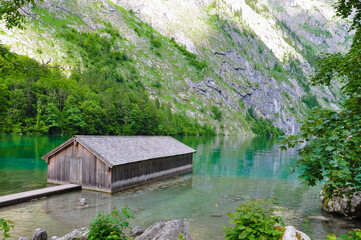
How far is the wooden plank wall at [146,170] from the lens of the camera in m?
28.7

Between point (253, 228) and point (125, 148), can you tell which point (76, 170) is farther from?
point (253, 228)

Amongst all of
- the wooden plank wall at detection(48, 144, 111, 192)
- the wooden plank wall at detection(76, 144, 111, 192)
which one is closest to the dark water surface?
the wooden plank wall at detection(76, 144, 111, 192)

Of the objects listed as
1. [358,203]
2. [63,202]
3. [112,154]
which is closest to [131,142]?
[112,154]

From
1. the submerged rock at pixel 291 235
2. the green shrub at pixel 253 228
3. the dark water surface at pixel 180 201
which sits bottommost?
the dark water surface at pixel 180 201

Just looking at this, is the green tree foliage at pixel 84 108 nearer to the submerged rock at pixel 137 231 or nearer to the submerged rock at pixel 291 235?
the submerged rock at pixel 137 231

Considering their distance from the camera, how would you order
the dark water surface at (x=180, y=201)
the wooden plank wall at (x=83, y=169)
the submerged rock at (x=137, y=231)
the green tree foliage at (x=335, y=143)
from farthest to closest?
1. the wooden plank wall at (x=83, y=169)
2. the dark water surface at (x=180, y=201)
3. the submerged rock at (x=137, y=231)
4. the green tree foliage at (x=335, y=143)

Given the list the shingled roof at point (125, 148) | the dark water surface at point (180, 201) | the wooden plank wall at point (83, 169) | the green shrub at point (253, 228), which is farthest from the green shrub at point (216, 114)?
the green shrub at point (253, 228)

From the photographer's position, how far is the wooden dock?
2305cm

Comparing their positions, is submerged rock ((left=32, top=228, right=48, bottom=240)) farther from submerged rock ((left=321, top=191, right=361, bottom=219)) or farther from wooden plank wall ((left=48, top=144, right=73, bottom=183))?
submerged rock ((left=321, top=191, right=361, bottom=219))

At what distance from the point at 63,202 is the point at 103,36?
19135 centimetres

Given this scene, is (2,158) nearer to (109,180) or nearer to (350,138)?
(109,180)

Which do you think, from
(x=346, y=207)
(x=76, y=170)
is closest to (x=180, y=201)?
(x=76, y=170)

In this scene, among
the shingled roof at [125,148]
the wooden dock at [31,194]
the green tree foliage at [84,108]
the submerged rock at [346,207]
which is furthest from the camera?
the green tree foliage at [84,108]

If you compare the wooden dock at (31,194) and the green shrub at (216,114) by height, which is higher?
the green shrub at (216,114)
